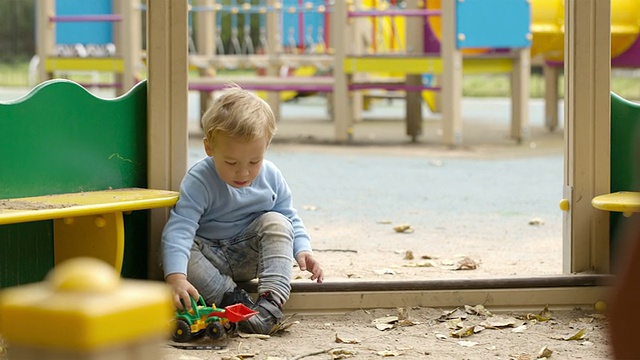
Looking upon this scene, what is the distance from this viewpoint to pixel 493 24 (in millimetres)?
8352

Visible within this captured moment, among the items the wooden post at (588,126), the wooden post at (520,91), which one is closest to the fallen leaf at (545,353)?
the wooden post at (588,126)

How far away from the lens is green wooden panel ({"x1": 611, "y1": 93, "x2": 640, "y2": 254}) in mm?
3213

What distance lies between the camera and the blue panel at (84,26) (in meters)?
10.2

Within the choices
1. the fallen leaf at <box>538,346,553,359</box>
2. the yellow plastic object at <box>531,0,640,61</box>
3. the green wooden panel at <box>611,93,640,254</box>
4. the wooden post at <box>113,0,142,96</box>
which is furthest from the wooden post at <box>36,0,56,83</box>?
the fallen leaf at <box>538,346,553,359</box>

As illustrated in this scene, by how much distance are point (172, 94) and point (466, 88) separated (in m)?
18.0

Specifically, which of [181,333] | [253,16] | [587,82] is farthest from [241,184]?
[253,16]

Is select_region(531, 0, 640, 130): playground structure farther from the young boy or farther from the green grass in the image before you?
the young boy

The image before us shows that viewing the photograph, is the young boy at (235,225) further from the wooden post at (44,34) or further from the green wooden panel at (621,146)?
the wooden post at (44,34)

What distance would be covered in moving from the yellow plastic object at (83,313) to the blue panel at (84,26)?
961cm

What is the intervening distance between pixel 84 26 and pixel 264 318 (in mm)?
7933

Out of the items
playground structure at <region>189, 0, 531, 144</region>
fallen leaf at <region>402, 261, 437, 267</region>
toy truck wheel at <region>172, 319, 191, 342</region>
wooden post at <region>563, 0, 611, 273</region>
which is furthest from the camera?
playground structure at <region>189, 0, 531, 144</region>

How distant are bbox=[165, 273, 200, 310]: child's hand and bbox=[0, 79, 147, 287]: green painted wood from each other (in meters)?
0.35

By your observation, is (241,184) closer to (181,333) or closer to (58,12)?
(181,333)

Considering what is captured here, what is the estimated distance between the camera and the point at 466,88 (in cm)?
2075
